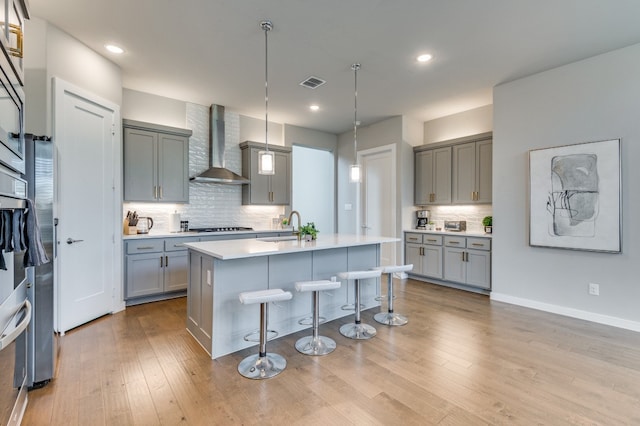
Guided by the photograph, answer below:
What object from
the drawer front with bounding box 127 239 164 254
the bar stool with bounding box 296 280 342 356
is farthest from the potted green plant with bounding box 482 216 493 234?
the drawer front with bounding box 127 239 164 254

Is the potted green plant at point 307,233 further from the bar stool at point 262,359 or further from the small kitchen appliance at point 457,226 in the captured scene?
the small kitchen appliance at point 457,226

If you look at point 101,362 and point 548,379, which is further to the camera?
point 101,362

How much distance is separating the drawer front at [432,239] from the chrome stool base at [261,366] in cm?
355

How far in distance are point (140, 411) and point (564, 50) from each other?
515 centimetres

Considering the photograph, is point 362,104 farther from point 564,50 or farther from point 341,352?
point 341,352

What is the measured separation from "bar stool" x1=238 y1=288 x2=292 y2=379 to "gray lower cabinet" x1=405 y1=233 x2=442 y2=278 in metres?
3.50

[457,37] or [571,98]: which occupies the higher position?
[457,37]

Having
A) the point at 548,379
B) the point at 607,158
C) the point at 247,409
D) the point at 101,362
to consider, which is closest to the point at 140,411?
the point at 247,409

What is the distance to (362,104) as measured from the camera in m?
A: 5.07

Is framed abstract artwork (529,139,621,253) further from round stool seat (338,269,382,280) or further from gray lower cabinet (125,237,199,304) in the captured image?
gray lower cabinet (125,237,199,304)

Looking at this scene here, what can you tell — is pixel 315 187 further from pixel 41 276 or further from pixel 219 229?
pixel 41 276

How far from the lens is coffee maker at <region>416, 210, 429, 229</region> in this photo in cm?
578

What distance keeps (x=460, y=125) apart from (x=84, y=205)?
227 inches

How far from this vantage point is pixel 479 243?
15.3 ft
